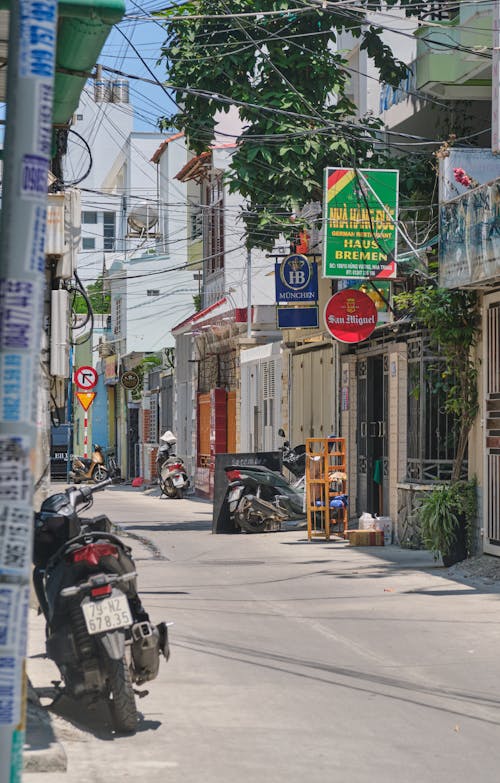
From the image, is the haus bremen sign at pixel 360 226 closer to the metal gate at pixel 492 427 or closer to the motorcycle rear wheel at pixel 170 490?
the metal gate at pixel 492 427

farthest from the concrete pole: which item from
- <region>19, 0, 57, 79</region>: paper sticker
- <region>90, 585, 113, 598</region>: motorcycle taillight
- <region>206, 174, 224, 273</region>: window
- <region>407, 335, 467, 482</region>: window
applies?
<region>19, 0, 57, 79</region>: paper sticker

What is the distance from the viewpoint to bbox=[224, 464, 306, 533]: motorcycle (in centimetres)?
Result: 2322

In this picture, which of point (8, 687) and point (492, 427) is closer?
point (8, 687)

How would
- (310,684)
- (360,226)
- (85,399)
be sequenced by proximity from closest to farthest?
(310,684)
(360,226)
(85,399)

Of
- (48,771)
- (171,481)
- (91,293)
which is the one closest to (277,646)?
(48,771)

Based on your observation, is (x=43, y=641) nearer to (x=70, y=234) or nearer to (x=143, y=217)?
(x=70, y=234)

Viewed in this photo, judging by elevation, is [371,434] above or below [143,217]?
below

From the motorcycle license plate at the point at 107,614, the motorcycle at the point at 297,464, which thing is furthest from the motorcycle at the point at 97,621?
the motorcycle at the point at 297,464

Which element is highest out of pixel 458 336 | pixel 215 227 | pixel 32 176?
pixel 215 227

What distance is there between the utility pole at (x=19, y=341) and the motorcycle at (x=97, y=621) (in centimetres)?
385

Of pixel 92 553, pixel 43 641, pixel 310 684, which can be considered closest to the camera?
pixel 92 553

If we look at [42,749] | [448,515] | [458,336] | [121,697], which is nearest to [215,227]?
[458,336]

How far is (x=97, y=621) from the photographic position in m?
7.56

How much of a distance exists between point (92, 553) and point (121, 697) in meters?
0.83
